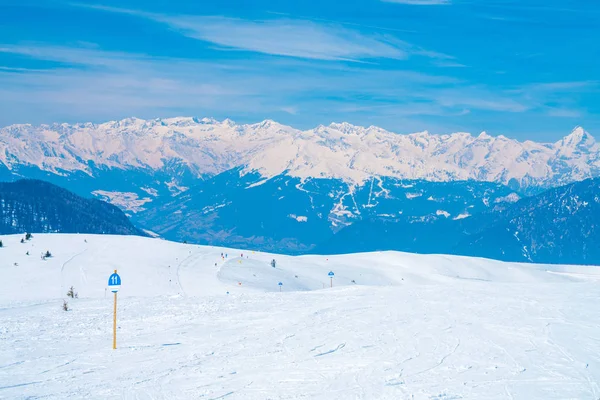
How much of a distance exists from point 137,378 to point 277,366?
348 cm

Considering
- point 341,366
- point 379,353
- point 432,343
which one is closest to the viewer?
point 341,366

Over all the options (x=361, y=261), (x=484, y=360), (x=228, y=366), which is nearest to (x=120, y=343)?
(x=228, y=366)

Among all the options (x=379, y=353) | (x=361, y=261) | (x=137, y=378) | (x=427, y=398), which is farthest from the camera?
(x=361, y=261)

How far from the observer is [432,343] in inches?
824

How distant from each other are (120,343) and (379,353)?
7976 mm

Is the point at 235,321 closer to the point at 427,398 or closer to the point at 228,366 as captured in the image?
the point at 228,366

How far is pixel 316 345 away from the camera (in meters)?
20.9

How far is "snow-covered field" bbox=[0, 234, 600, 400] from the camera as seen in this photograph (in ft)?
52.5

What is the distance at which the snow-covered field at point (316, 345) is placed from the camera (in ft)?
52.5

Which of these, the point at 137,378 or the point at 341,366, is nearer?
the point at 137,378

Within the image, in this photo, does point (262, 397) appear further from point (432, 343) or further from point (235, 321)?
point (235, 321)

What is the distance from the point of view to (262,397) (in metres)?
15.1

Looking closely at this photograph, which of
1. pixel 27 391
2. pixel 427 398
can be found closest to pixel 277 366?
pixel 427 398

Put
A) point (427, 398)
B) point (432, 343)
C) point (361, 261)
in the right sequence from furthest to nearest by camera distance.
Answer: point (361, 261)
point (432, 343)
point (427, 398)
